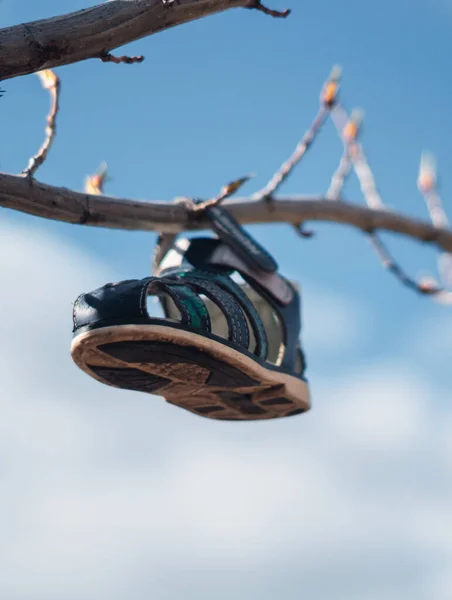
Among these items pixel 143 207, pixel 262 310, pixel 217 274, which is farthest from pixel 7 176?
pixel 262 310

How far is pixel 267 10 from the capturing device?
3.13 metres

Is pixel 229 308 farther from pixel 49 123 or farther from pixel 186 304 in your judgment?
pixel 49 123

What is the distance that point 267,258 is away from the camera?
4.44 meters

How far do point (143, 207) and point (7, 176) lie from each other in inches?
35.7

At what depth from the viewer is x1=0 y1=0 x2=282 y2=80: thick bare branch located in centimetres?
275

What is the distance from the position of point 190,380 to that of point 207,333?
0.81ft

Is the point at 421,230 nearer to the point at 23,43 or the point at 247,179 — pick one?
the point at 247,179

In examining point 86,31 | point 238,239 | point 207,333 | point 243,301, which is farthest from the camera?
point 238,239

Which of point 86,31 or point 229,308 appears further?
point 229,308

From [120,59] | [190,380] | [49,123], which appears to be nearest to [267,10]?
[120,59]

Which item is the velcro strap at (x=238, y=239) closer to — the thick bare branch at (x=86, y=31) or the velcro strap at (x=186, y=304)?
the velcro strap at (x=186, y=304)

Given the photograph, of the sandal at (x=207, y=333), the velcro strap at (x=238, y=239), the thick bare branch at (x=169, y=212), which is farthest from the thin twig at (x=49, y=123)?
the velcro strap at (x=238, y=239)

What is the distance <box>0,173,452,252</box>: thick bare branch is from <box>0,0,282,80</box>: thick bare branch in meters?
0.63

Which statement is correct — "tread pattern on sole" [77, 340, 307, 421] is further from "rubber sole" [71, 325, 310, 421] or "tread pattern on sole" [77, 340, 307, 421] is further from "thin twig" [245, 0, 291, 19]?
"thin twig" [245, 0, 291, 19]
